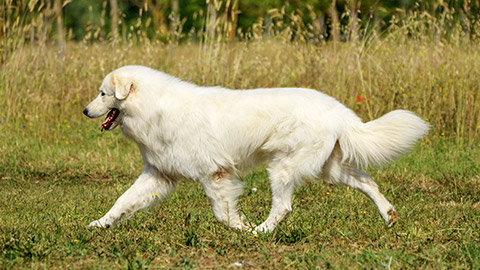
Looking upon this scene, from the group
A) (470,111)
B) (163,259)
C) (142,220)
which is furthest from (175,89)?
(470,111)

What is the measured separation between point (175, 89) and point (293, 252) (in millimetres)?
1671

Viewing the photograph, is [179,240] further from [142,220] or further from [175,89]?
[175,89]

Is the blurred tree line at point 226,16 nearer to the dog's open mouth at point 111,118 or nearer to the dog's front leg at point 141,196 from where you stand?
the dog's open mouth at point 111,118

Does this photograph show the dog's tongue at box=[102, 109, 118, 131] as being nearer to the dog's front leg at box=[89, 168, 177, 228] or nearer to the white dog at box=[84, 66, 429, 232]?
the white dog at box=[84, 66, 429, 232]

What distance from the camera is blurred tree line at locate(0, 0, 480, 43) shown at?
8336mm

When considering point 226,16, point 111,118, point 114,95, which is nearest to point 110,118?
point 111,118

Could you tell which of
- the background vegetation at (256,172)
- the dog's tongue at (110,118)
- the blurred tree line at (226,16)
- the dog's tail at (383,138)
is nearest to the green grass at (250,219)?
the background vegetation at (256,172)

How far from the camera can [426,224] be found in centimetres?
442

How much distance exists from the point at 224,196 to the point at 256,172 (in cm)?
231

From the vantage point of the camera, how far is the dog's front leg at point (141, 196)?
447 cm

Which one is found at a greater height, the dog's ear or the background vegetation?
the dog's ear

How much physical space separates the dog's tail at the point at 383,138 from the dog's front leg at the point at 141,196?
4.68 ft

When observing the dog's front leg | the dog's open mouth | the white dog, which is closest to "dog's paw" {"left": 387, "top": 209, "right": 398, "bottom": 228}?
the white dog

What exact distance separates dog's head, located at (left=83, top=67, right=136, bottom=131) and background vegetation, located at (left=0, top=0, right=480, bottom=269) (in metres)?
0.84
